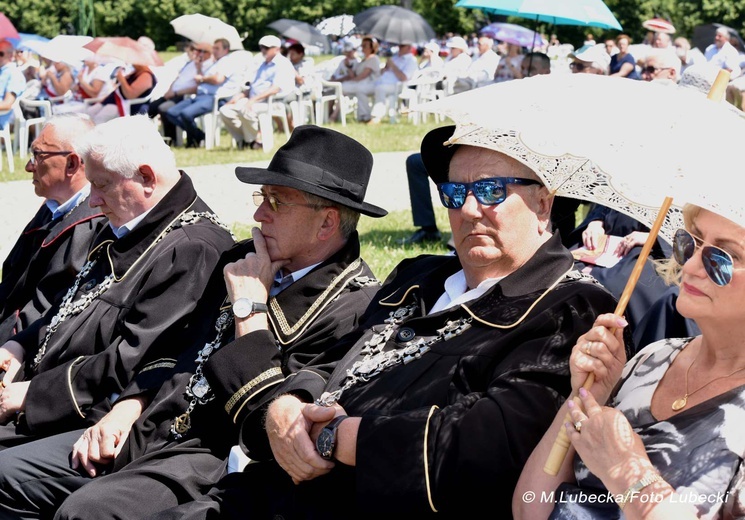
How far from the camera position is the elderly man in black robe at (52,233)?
16.4ft

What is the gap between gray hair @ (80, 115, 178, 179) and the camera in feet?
14.6

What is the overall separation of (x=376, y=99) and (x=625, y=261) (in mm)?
15632

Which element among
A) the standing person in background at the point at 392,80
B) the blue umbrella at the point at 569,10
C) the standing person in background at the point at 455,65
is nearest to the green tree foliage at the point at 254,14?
the standing person in background at the point at 455,65

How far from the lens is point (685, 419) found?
7.60 ft

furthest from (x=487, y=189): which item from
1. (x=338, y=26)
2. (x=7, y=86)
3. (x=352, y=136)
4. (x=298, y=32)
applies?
(x=338, y=26)

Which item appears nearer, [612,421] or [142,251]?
[612,421]

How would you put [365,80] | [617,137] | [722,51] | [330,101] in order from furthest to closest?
[365,80] → [330,101] → [722,51] → [617,137]

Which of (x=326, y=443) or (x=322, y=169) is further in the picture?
(x=322, y=169)

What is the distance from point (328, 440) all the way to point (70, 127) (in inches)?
127

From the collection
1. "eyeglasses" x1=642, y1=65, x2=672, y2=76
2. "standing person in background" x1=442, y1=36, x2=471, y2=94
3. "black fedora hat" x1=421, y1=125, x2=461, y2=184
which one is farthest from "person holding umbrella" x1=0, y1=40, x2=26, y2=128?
"black fedora hat" x1=421, y1=125, x2=461, y2=184

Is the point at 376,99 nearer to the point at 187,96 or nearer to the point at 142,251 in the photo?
the point at 187,96

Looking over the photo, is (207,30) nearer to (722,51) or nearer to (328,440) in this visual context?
(722,51)

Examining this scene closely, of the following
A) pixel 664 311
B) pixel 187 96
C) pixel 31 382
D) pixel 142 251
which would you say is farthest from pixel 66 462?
pixel 187 96

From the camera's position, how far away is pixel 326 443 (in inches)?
114
